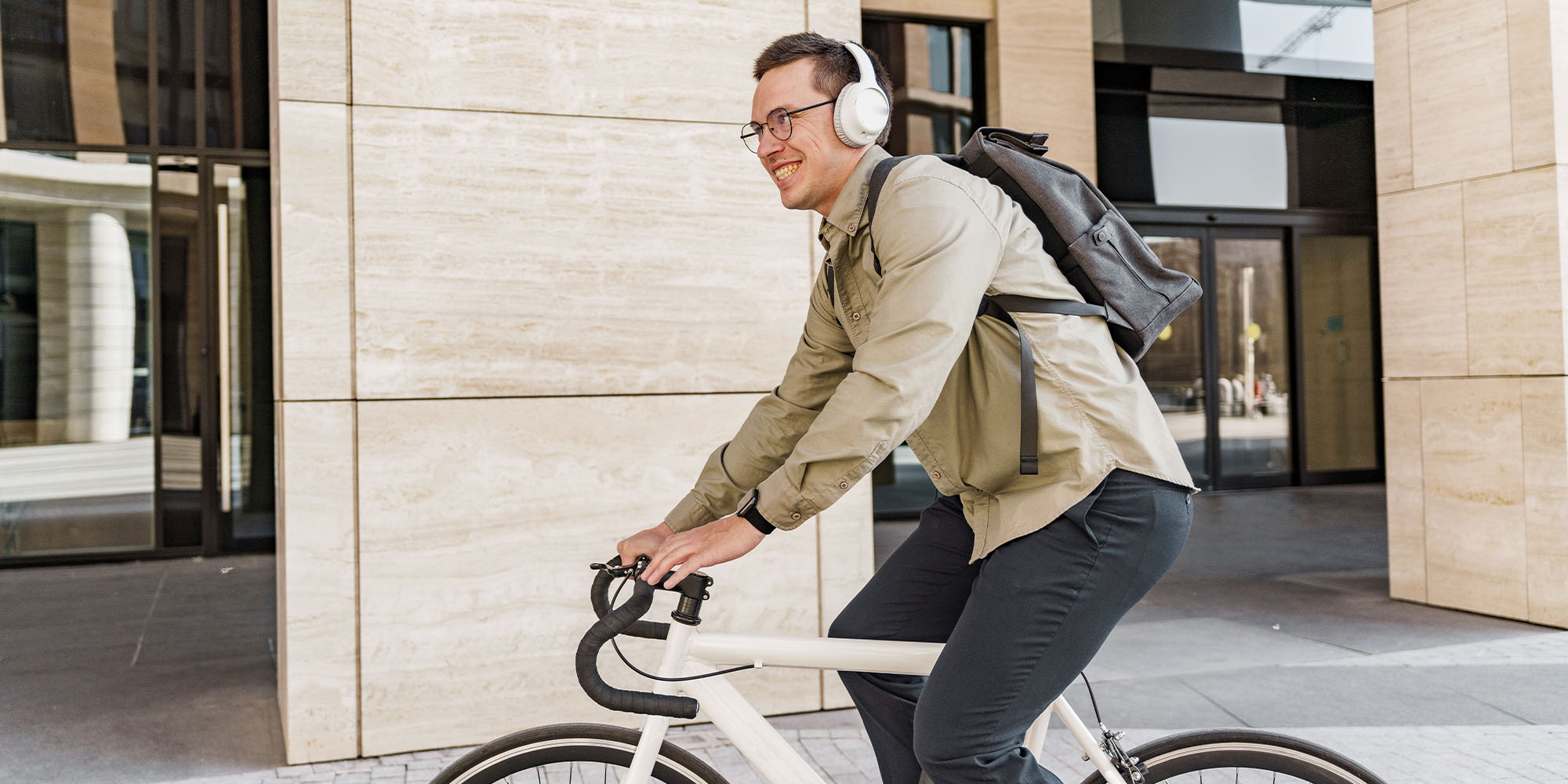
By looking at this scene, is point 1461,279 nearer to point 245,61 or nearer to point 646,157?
point 646,157

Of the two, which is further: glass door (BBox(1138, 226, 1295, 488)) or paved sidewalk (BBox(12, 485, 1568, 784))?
glass door (BBox(1138, 226, 1295, 488))

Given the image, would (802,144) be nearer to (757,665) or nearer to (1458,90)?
(757,665)

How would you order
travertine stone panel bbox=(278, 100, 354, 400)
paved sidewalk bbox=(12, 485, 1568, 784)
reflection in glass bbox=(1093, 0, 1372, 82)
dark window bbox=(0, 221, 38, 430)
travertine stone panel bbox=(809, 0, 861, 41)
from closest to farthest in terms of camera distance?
1. travertine stone panel bbox=(278, 100, 354, 400)
2. paved sidewalk bbox=(12, 485, 1568, 784)
3. travertine stone panel bbox=(809, 0, 861, 41)
4. dark window bbox=(0, 221, 38, 430)
5. reflection in glass bbox=(1093, 0, 1372, 82)

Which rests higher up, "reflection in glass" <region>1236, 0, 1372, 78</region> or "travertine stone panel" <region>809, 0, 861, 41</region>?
"reflection in glass" <region>1236, 0, 1372, 78</region>

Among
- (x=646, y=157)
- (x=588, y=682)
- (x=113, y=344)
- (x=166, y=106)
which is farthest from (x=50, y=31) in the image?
(x=588, y=682)

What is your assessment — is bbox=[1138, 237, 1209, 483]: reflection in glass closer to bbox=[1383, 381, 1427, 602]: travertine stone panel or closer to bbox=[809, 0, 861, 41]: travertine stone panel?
bbox=[1383, 381, 1427, 602]: travertine stone panel

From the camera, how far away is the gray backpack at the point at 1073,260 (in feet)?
6.55

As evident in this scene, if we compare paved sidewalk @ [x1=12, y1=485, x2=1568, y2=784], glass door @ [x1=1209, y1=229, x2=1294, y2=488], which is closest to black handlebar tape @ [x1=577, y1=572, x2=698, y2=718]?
paved sidewalk @ [x1=12, y1=485, x2=1568, y2=784]

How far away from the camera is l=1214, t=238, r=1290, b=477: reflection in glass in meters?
13.4

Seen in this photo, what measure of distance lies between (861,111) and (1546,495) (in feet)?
17.1

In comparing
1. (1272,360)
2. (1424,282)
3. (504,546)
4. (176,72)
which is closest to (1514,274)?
(1424,282)

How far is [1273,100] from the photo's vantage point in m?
12.8

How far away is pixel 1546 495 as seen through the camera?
5.84 metres

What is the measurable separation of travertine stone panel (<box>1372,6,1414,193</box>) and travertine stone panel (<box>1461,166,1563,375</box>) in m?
0.43
